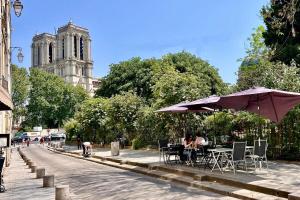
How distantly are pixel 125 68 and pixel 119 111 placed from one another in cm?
2135

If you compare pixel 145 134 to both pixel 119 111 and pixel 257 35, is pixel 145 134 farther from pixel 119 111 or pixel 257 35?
pixel 257 35

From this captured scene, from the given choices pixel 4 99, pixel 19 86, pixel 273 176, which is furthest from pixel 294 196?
pixel 19 86

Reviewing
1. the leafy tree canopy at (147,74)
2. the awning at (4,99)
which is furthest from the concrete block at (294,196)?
the leafy tree canopy at (147,74)

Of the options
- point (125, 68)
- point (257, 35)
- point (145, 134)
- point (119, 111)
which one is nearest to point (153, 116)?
point (145, 134)

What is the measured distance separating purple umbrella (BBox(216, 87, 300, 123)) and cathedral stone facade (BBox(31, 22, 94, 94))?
118954mm

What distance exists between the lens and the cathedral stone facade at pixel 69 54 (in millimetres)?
134250

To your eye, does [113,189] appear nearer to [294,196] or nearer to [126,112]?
[294,196]

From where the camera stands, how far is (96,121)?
122ft

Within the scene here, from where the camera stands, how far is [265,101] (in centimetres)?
1360

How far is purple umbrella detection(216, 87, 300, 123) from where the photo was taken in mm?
12453

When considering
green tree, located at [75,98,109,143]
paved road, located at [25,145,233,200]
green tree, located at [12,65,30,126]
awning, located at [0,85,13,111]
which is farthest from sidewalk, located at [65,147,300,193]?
green tree, located at [12,65,30,126]

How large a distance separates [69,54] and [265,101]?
4937 inches

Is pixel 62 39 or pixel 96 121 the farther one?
pixel 62 39

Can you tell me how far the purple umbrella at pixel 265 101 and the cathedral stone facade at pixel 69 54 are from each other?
4683 inches
